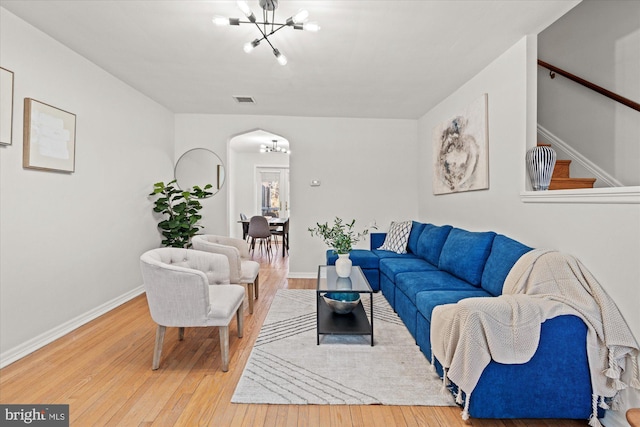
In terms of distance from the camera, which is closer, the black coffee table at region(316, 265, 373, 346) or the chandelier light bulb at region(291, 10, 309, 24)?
the chandelier light bulb at region(291, 10, 309, 24)

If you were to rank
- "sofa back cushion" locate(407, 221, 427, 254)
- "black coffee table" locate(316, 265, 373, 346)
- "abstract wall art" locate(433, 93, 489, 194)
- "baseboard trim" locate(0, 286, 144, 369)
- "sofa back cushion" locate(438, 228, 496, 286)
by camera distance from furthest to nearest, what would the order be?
1. "sofa back cushion" locate(407, 221, 427, 254)
2. "abstract wall art" locate(433, 93, 489, 194)
3. "sofa back cushion" locate(438, 228, 496, 286)
4. "black coffee table" locate(316, 265, 373, 346)
5. "baseboard trim" locate(0, 286, 144, 369)

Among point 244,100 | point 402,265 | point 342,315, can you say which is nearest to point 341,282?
point 342,315

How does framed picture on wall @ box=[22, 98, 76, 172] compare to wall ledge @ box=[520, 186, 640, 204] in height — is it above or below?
above

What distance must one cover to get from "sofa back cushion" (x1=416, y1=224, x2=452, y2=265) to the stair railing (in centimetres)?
181

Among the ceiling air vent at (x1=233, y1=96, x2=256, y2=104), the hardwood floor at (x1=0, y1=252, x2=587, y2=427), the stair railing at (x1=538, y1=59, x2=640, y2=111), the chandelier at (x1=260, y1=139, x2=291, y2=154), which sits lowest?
the hardwood floor at (x1=0, y1=252, x2=587, y2=427)

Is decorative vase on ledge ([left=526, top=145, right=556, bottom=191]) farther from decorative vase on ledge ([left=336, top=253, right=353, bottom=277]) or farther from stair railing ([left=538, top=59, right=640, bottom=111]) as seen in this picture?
decorative vase on ledge ([left=336, top=253, right=353, bottom=277])

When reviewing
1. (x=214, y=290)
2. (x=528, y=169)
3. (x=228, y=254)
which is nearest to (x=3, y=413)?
(x=214, y=290)

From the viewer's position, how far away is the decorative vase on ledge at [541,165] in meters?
2.33

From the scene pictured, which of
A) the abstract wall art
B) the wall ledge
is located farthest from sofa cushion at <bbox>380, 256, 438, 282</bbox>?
the wall ledge

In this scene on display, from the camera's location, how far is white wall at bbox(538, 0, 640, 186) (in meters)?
2.58

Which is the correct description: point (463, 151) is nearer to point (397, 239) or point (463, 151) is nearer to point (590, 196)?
point (397, 239)

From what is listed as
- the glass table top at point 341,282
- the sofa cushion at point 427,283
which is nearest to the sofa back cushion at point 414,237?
the sofa cushion at point 427,283

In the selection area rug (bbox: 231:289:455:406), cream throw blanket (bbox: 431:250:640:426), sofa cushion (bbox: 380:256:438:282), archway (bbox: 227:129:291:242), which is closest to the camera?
cream throw blanket (bbox: 431:250:640:426)

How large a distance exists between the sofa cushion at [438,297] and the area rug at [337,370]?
1.31 ft
